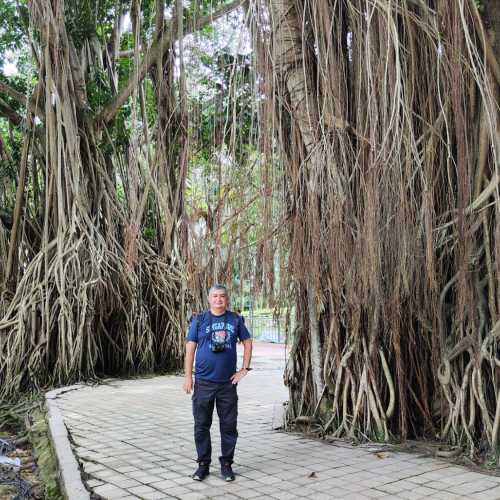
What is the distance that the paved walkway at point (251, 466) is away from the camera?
337 cm

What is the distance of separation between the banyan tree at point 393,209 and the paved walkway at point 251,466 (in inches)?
14.7

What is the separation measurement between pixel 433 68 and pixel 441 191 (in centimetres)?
77

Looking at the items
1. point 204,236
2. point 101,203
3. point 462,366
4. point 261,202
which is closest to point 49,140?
point 101,203

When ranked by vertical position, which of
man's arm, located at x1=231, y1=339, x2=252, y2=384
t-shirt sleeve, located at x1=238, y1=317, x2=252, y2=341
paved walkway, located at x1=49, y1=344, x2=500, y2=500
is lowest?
paved walkway, located at x1=49, y1=344, x2=500, y2=500

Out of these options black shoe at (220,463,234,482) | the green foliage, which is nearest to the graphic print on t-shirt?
black shoe at (220,463,234,482)

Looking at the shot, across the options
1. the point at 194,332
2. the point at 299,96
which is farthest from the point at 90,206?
the point at 194,332

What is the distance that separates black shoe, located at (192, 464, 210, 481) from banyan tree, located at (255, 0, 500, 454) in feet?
3.85

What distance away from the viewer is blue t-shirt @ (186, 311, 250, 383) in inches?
147

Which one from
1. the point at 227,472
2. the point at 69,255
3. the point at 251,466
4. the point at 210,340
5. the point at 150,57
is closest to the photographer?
the point at 227,472

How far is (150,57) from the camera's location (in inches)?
282

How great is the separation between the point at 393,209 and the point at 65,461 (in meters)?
2.45

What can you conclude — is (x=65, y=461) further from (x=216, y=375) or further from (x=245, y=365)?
(x=245, y=365)

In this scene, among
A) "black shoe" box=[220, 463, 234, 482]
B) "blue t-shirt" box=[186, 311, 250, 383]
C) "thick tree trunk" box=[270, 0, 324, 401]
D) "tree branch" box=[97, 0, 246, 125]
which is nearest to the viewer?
"black shoe" box=[220, 463, 234, 482]

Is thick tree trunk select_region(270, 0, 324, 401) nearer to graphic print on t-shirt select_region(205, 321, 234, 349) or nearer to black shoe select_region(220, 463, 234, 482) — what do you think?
graphic print on t-shirt select_region(205, 321, 234, 349)
